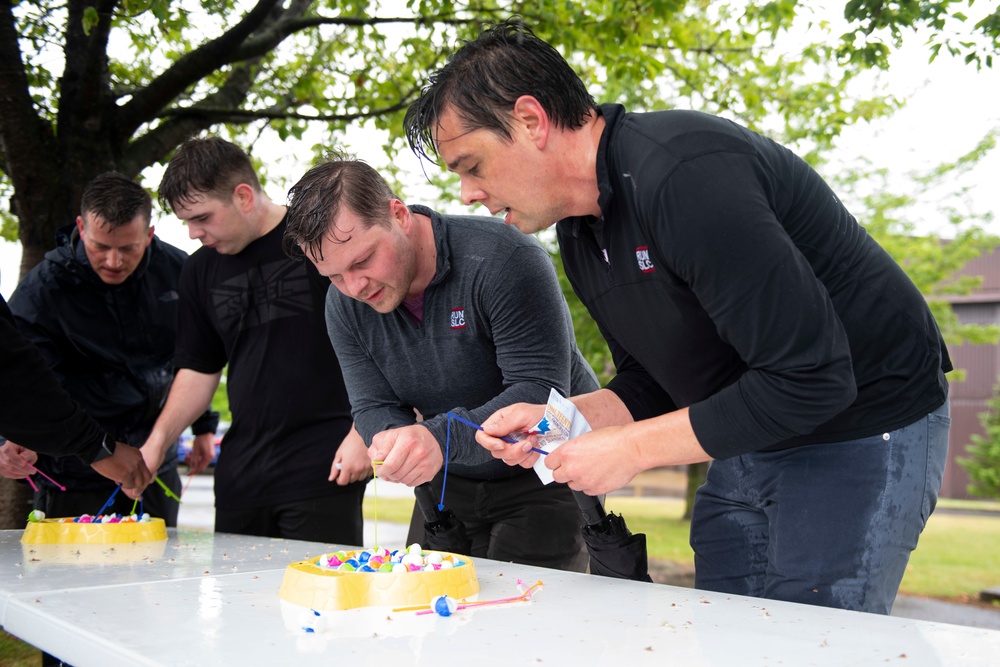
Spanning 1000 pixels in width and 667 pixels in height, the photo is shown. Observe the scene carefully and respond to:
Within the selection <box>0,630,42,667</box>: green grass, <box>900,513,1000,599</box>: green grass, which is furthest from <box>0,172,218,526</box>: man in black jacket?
<box>900,513,1000,599</box>: green grass

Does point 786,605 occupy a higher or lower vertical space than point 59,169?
lower

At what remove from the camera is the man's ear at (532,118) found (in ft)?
5.85

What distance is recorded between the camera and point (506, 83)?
180 centimetres

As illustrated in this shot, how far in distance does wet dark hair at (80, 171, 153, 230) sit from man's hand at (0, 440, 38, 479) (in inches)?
36.6

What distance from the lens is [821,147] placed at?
10.0 meters

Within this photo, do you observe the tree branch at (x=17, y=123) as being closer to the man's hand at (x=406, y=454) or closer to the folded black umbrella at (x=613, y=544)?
the man's hand at (x=406, y=454)

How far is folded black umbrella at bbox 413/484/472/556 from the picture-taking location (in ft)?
8.66

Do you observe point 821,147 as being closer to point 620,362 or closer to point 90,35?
point 90,35

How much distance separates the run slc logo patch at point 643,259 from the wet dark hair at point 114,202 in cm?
263

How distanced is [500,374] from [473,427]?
0.38 metres

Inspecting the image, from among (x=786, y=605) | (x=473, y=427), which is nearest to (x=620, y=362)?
(x=473, y=427)

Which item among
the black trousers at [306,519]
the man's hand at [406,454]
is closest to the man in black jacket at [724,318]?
the man's hand at [406,454]

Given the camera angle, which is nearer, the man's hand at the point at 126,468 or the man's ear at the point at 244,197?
the man's hand at the point at 126,468

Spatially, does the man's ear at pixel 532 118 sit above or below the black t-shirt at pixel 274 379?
above
